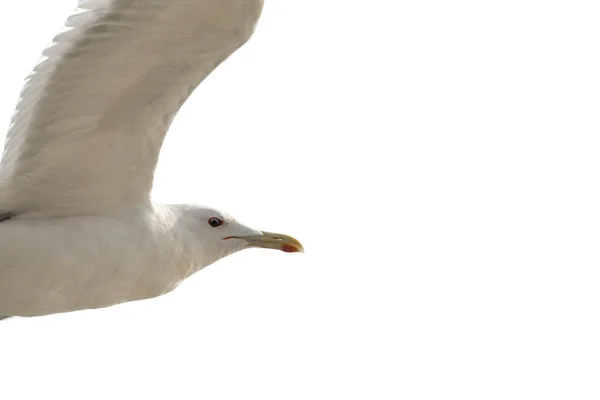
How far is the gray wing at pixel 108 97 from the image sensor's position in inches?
284

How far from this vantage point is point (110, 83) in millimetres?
7422

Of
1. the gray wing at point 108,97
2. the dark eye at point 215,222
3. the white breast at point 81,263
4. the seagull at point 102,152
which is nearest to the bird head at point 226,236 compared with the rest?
the dark eye at point 215,222

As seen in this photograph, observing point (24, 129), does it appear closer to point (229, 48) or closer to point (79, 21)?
point (79, 21)

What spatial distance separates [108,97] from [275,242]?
5.25 ft

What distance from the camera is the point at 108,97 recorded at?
748cm

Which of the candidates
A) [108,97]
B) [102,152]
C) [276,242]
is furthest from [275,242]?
[108,97]

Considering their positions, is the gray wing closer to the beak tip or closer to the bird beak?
the bird beak

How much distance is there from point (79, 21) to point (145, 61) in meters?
0.41

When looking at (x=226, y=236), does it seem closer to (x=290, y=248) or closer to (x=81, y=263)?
(x=290, y=248)

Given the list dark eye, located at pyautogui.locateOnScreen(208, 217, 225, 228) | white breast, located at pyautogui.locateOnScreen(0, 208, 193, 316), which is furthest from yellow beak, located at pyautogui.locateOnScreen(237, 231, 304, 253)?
white breast, located at pyautogui.locateOnScreen(0, 208, 193, 316)

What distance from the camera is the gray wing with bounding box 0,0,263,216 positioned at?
722 centimetres

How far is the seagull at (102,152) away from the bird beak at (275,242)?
63cm

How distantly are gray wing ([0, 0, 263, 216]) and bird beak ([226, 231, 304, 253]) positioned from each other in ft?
3.05

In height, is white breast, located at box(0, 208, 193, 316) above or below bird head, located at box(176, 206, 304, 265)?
below
